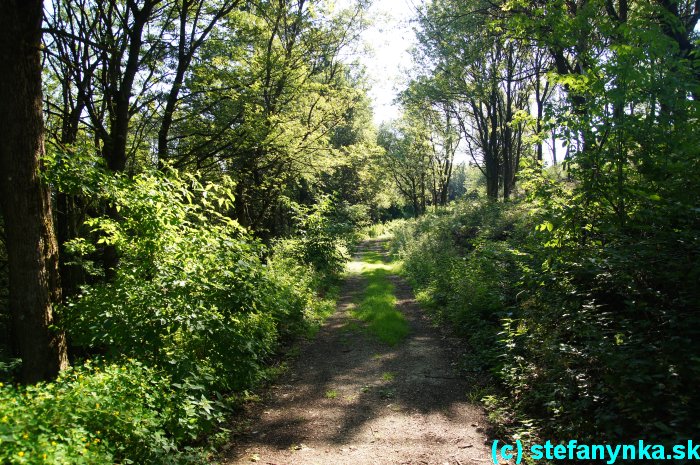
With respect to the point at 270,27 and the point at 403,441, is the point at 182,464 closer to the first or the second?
the point at 403,441

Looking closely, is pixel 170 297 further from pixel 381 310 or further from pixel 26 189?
pixel 381 310

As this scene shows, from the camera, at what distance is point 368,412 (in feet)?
18.7

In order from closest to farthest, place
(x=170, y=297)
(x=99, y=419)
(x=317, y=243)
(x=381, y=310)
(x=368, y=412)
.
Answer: (x=99, y=419) < (x=170, y=297) < (x=368, y=412) < (x=381, y=310) < (x=317, y=243)

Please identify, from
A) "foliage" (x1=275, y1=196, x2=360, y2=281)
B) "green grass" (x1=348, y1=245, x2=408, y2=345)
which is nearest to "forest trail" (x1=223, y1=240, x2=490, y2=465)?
"green grass" (x1=348, y1=245, x2=408, y2=345)

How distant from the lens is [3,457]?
2393 mm

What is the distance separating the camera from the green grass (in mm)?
9609

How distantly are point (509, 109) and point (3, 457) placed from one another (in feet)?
72.9

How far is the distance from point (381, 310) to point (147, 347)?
305 inches

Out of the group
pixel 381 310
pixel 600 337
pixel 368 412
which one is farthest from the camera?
pixel 381 310

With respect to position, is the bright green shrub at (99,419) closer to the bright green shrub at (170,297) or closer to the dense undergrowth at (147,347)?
the dense undergrowth at (147,347)

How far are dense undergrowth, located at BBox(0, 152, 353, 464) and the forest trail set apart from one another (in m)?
0.69

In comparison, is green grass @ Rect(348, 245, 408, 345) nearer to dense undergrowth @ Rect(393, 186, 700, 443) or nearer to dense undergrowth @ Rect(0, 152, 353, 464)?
dense undergrowth @ Rect(393, 186, 700, 443)

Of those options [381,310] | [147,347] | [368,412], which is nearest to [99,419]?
[147,347]

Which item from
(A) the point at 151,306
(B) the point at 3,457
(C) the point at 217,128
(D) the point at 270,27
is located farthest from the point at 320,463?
(D) the point at 270,27
